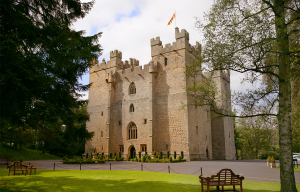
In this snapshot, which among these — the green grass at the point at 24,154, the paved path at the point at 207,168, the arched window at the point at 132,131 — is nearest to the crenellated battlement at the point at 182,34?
the arched window at the point at 132,131

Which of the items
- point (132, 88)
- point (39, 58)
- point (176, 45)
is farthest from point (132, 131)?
point (39, 58)

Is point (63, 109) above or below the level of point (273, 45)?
below

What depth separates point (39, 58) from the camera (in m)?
7.96

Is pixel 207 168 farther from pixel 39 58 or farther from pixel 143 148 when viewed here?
pixel 39 58

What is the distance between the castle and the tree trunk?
18.9 meters

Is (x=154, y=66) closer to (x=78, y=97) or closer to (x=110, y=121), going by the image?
(x=110, y=121)

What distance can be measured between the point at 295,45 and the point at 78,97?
998 cm

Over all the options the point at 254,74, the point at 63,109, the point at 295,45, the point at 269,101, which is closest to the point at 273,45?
the point at 254,74

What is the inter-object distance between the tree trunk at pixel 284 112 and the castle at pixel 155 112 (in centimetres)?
1894

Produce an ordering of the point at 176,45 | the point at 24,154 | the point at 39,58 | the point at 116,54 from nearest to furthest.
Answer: the point at 39,58 < the point at 176,45 < the point at 24,154 < the point at 116,54

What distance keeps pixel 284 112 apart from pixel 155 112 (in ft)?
76.5

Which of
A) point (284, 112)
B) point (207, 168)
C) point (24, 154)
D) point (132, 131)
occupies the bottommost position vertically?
point (24, 154)

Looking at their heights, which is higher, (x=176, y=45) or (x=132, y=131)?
(x=176, y=45)

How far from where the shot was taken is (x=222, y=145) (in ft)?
116
